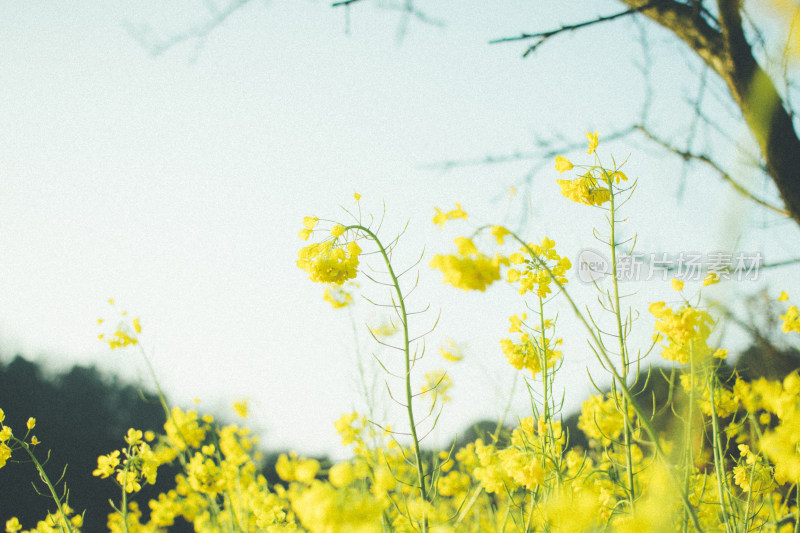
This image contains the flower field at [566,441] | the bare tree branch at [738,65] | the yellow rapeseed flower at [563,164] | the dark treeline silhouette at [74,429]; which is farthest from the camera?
the dark treeline silhouette at [74,429]

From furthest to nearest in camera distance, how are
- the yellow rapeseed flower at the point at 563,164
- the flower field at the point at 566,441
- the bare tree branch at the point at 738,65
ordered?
the bare tree branch at the point at 738,65 < the yellow rapeseed flower at the point at 563,164 < the flower field at the point at 566,441

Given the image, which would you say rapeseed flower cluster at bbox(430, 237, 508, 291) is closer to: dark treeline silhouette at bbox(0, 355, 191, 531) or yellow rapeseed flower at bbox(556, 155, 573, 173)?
yellow rapeseed flower at bbox(556, 155, 573, 173)

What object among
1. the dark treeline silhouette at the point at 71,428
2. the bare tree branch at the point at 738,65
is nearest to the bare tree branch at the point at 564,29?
the bare tree branch at the point at 738,65

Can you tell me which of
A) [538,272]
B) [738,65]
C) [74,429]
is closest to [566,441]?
[538,272]

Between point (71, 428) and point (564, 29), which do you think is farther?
point (71, 428)

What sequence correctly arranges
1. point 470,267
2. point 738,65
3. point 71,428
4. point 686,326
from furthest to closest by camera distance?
point 71,428
point 738,65
point 686,326
point 470,267

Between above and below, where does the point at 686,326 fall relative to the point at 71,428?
above

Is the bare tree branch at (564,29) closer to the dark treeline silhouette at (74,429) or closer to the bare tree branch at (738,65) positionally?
the bare tree branch at (738,65)

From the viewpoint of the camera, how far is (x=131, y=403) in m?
9.66

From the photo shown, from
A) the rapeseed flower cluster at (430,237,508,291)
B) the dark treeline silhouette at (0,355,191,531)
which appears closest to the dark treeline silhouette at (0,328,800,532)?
the dark treeline silhouette at (0,355,191,531)

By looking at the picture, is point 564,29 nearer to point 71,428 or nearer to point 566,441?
point 566,441

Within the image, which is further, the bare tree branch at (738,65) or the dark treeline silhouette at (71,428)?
the dark treeline silhouette at (71,428)

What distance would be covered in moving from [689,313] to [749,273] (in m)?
1.14

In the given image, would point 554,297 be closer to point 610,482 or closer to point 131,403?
point 610,482
